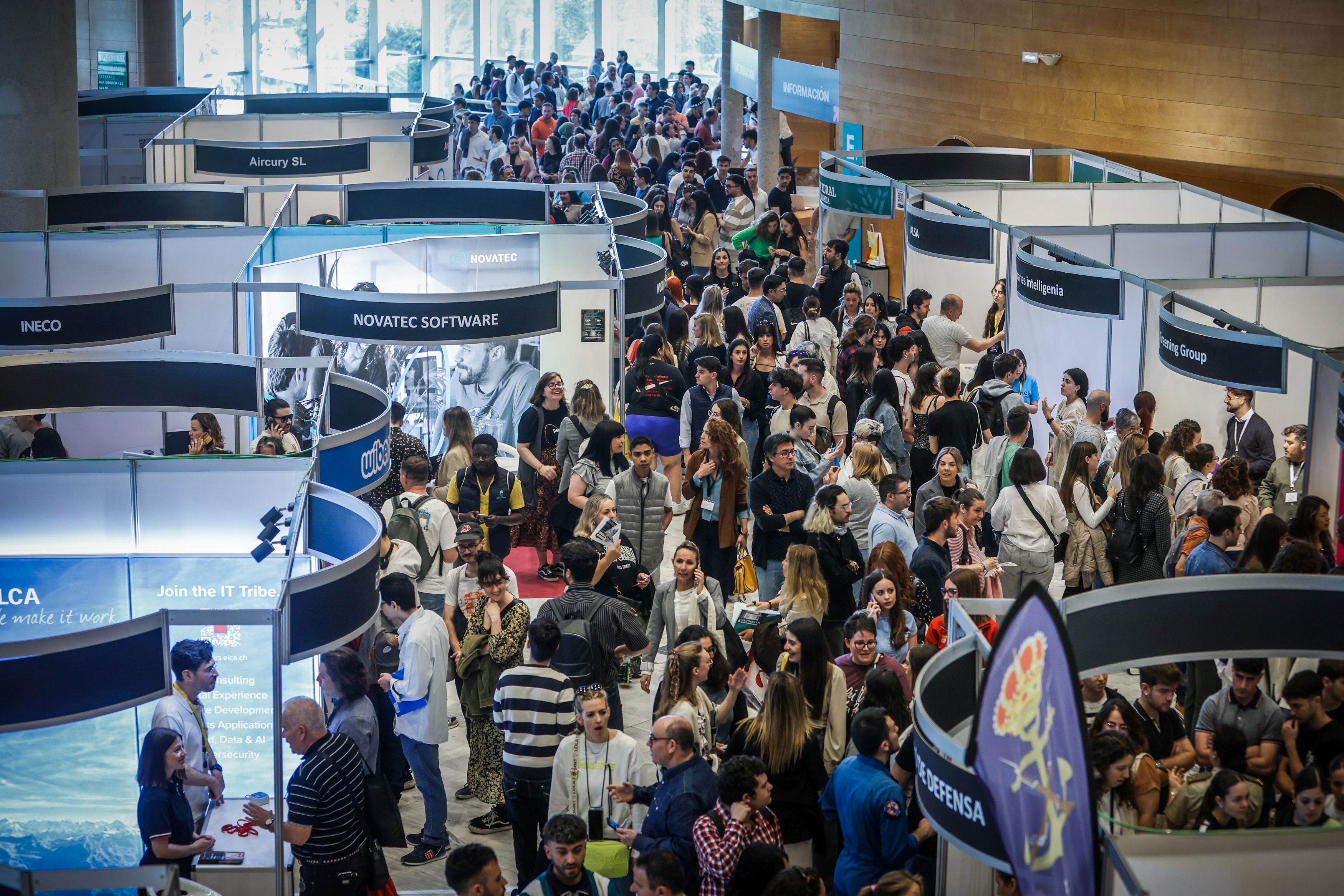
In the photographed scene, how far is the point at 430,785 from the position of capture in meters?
6.47

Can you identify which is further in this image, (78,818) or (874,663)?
(874,663)

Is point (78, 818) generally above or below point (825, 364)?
below

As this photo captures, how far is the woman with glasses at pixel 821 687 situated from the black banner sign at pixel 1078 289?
483cm

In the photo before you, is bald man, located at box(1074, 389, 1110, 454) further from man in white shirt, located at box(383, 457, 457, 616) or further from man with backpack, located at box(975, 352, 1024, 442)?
man in white shirt, located at box(383, 457, 457, 616)

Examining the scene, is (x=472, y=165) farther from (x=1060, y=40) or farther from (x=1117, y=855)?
(x=1117, y=855)

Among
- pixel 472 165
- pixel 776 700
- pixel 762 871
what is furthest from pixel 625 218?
pixel 472 165

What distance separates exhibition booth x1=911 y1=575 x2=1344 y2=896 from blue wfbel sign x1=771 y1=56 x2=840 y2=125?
16981 millimetres

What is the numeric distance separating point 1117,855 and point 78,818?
3836mm

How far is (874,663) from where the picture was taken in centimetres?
615

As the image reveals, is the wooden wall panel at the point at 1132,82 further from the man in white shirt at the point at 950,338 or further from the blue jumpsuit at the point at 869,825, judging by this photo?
the blue jumpsuit at the point at 869,825

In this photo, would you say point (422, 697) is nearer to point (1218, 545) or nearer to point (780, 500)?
point (780, 500)

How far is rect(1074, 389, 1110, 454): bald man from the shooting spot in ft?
29.9

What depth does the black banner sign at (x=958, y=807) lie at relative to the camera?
13.1ft

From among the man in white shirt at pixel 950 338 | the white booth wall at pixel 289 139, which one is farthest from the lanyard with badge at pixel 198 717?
the white booth wall at pixel 289 139
